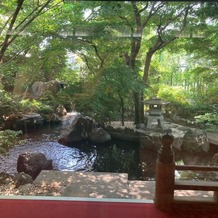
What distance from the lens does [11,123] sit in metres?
5.22

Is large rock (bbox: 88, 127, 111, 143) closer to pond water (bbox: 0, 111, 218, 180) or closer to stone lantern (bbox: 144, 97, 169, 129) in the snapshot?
pond water (bbox: 0, 111, 218, 180)

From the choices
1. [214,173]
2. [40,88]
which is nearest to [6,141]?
[40,88]

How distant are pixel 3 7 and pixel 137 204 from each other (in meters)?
3.76

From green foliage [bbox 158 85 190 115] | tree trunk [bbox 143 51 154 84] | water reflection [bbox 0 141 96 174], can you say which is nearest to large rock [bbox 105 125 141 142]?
water reflection [bbox 0 141 96 174]

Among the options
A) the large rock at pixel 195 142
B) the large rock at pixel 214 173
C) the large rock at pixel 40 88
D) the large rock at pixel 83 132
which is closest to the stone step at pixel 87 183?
the large rock at pixel 214 173

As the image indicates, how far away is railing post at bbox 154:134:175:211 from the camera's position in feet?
5.91

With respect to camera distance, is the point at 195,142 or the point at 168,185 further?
the point at 195,142

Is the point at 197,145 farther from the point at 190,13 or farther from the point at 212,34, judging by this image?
the point at 190,13

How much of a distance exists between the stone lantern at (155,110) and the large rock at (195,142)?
1.72 feet

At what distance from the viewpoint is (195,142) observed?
438 centimetres

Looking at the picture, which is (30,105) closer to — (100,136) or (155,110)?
(100,136)

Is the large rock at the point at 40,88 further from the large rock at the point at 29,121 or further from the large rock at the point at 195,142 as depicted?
the large rock at the point at 195,142

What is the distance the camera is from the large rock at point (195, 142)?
425 cm

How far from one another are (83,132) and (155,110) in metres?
1.99
